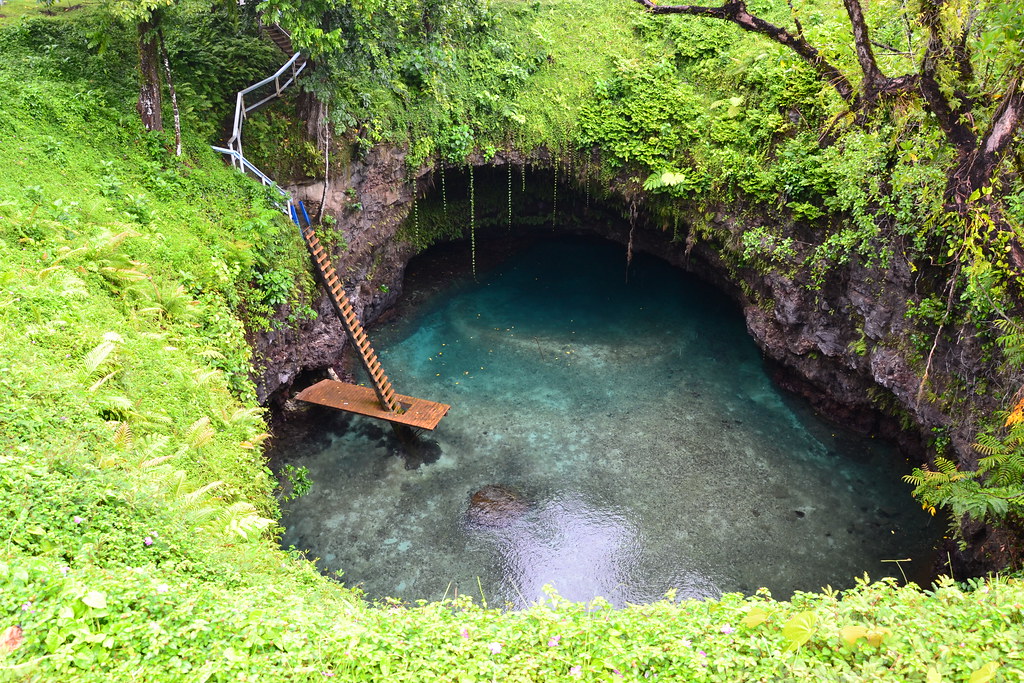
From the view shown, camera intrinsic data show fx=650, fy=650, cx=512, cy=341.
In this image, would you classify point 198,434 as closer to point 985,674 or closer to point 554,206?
point 985,674

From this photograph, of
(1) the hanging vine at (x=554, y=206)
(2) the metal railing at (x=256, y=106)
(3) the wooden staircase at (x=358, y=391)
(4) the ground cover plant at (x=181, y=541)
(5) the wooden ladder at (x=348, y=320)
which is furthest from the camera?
(1) the hanging vine at (x=554, y=206)

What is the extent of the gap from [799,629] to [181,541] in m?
6.24

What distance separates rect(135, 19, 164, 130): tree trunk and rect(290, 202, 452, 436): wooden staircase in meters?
3.28

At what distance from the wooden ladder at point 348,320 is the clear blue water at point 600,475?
4.58ft

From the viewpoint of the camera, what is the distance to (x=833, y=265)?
15.4 meters

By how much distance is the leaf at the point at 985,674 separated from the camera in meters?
5.20

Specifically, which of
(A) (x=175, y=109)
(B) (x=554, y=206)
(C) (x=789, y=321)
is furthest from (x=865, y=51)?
(B) (x=554, y=206)

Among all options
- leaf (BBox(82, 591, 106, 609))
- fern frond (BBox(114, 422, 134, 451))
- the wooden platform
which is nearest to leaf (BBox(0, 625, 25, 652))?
leaf (BBox(82, 591, 106, 609))

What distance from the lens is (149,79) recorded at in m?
13.3

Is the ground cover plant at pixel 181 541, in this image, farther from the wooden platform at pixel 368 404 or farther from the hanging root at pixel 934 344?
the hanging root at pixel 934 344

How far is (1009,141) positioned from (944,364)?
6.20m

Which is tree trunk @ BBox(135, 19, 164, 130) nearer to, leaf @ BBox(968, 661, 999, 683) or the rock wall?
the rock wall

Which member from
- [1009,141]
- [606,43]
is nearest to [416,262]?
[606,43]

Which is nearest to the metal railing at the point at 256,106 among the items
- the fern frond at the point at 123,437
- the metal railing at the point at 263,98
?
the metal railing at the point at 263,98
